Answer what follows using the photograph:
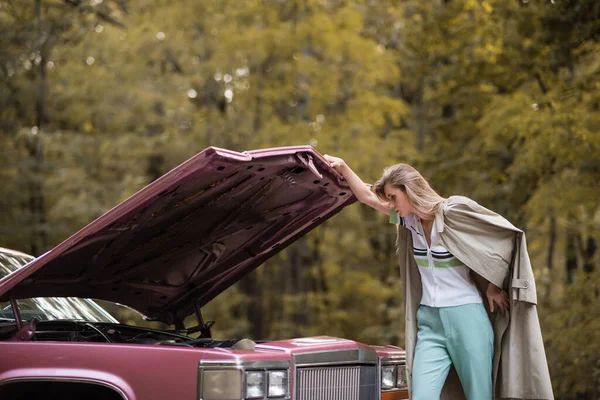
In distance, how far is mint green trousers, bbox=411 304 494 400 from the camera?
4273 mm

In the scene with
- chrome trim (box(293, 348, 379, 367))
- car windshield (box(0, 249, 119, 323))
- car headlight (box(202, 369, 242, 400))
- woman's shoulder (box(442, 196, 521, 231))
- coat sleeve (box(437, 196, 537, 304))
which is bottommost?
car headlight (box(202, 369, 242, 400))

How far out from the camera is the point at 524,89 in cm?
1402

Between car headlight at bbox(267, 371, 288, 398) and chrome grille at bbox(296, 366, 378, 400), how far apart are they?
0.09 metres

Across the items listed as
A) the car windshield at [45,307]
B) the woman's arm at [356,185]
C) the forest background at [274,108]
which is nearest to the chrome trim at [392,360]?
the woman's arm at [356,185]

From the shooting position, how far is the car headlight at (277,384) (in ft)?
12.6

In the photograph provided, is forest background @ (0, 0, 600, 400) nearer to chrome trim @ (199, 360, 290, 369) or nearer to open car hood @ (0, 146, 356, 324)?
open car hood @ (0, 146, 356, 324)

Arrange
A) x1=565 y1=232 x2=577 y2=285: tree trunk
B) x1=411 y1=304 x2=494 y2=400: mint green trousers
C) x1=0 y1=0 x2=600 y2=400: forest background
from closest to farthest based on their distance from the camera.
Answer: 1. x1=411 y1=304 x2=494 y2=400: mint green trousers
2. x1=0 y1=0 x2=600 y2=400: forest background
3. x1=565 y1=232 x2=577 y2=285: tree trunk

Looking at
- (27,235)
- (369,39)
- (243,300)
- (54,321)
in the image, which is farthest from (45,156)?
(54,321)

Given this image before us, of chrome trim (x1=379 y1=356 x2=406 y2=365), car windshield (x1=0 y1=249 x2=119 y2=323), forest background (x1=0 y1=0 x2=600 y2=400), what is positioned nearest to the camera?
chrome trim (x1=379 y1=356 x2=406 y2=365)

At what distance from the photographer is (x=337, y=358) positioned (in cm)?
420

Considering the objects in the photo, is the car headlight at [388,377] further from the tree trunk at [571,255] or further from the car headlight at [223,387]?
the tree trunk at [571,255]

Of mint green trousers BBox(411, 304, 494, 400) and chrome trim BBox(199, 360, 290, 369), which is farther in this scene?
mint green trousers BBox(411, 304, 494, 400)

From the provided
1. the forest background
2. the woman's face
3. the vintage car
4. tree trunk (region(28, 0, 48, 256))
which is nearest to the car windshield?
the vintage car

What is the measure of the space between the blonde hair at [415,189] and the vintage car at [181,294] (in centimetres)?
39
